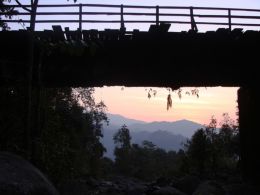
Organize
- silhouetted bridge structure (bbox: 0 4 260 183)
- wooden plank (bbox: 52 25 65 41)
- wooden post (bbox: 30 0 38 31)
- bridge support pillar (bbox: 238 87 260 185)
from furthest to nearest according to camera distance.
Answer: bridge support pillar (bbox: 238 87 260 185), silhouetted bridge structure (bbox: 0 4 260 183), wooden plank (bbox: 52 25 65 41), wooden post (bbox: 30 0 38 31)

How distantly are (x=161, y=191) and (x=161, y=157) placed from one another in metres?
72.5

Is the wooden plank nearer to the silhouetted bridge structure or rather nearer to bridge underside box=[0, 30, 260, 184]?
the silhouetted bridge structure

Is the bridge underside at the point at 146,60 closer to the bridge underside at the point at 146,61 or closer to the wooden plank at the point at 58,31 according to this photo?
the bridge underside at the point at 146,61

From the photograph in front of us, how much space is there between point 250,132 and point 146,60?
5.63 m

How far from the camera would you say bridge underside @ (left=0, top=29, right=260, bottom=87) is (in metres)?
17.2

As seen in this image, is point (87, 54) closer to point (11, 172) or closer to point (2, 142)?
point (2, 142)

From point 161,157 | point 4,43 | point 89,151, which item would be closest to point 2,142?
point 4,43

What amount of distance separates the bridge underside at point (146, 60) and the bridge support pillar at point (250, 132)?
1057mm

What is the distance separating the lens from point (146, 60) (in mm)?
17875

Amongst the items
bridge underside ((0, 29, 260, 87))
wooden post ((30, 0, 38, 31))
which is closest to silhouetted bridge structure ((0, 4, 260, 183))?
bridge underside ((0, 29, 260, 87))

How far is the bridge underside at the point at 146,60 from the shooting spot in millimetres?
17234

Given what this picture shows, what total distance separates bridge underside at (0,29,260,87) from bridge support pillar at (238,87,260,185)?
1057 millimetres

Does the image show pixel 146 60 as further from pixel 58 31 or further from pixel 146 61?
pixel 58 31

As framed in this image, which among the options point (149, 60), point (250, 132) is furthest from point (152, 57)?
point (250, 132)
